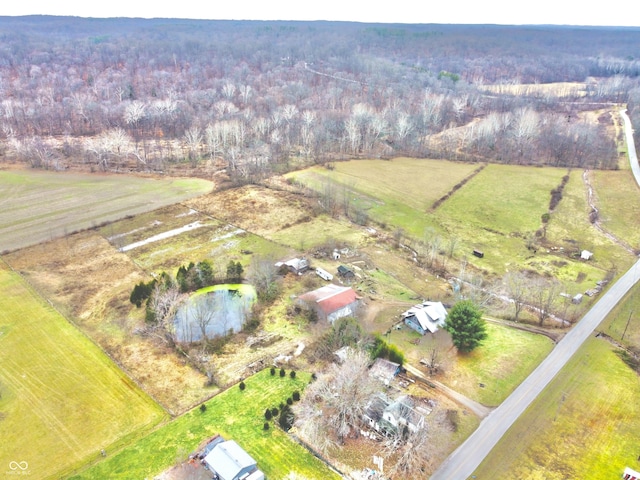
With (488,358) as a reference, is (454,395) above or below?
below

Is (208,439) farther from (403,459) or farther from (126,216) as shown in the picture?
(126,216)

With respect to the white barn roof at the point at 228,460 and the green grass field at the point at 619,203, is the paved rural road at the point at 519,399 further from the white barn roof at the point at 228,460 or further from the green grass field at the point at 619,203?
the green grass field at the point at 619,203

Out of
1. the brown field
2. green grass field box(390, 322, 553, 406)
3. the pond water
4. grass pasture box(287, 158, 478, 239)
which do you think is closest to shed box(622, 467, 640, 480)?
green grass field box(390, 322, 553, 406)

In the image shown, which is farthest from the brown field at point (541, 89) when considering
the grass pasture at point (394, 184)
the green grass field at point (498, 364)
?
the green grass field at point (498, 364)

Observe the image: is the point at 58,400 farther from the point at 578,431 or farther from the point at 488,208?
the point at 488,208

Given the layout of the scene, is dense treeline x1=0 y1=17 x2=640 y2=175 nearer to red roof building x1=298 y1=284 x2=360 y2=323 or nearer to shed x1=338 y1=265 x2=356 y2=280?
shed x1=338 y1=265 x2=356 y2=280

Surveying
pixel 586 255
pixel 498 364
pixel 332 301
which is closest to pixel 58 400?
pixel 332 301
